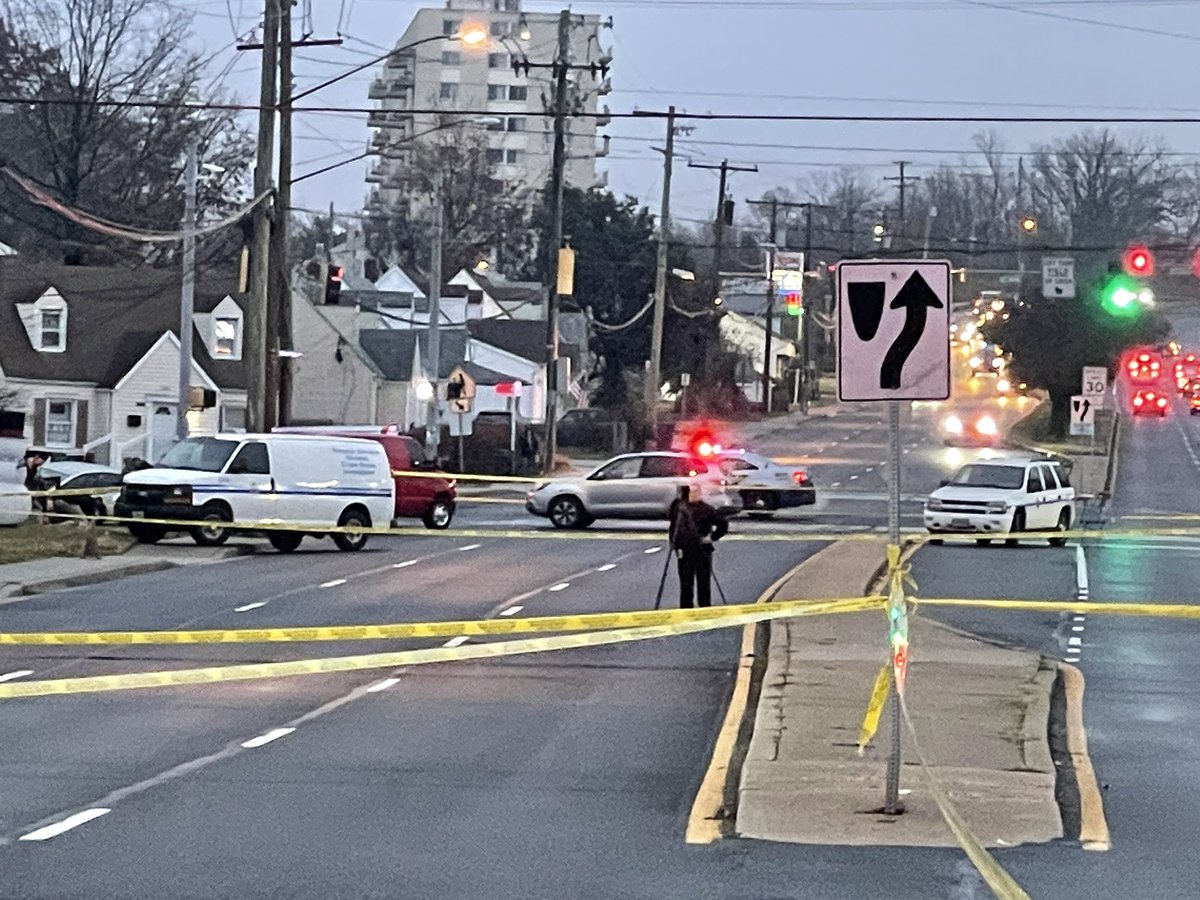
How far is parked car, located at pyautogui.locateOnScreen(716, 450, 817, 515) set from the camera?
43.4m

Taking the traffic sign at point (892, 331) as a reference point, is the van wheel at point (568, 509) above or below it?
below

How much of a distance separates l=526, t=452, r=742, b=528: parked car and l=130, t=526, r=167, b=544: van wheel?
9.18 metres

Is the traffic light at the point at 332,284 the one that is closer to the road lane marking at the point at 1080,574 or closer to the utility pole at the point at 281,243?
the utility pole at the point at 281,243

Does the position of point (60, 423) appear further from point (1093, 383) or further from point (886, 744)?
point (886, 744)

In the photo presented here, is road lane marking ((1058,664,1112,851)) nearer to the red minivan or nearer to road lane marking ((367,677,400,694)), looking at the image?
road lane marking ((367,677,400,694))

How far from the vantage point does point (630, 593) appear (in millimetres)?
25094

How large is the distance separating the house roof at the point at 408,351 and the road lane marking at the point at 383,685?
54.1 metres

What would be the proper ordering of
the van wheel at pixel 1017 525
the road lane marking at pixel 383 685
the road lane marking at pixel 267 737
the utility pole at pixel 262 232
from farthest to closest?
1. the van wheel at pixel 1017 525
2. the utility pole at pixel 262 232
3. the road lane marking at pixel 383 685
4. the road lane marking at pixel 267 737

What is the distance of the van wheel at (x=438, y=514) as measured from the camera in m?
39.4

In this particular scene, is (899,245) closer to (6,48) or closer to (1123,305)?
(6,48)

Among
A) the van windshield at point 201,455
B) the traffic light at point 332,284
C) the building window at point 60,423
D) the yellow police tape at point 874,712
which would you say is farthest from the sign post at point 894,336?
the building window at point 60,423

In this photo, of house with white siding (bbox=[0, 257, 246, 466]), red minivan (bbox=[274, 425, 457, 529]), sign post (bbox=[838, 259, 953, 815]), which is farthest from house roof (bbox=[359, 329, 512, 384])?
sign post (bbox=[838, 259, 953, 815])

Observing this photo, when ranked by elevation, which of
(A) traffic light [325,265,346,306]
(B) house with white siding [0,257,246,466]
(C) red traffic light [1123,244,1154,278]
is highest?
(C) red traffic light [1123,244,1154,278]

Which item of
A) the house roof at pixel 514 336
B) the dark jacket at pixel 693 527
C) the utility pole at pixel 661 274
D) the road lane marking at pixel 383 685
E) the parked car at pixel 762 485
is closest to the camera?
the road lane marking at pixel 383 685
